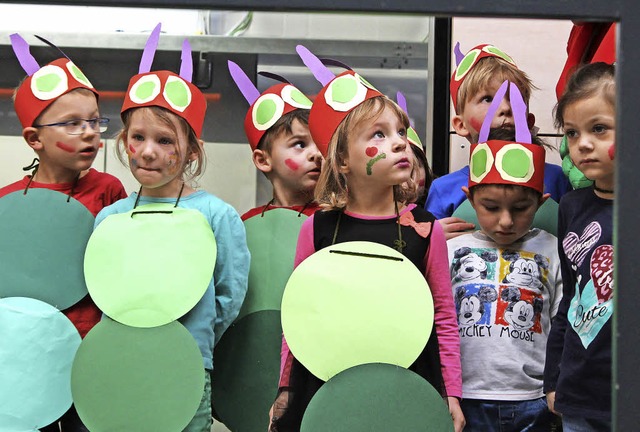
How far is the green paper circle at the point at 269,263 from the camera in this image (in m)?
1.91

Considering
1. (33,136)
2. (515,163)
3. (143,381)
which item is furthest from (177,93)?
(515,163)

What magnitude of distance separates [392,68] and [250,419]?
1285mm

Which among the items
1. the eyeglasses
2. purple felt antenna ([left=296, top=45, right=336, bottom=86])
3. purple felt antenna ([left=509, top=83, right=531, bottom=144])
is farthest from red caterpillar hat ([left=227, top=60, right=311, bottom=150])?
purple felt antenna ([left=509, top=83, right=531, bottom=144])

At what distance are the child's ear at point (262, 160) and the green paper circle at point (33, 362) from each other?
1.74 ft

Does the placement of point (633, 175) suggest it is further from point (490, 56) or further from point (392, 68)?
point (392, 68)

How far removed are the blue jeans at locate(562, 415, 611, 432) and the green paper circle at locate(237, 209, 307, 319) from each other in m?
0.61

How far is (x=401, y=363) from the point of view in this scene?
136cm

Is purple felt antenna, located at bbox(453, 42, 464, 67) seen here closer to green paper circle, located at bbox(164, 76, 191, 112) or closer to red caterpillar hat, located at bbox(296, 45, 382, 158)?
red caterpillar hat, located at bbox(296, 45, 382, 158)

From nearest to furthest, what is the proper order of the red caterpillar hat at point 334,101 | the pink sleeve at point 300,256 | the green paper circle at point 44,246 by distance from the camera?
1. the pink sleeve at point 300,256
2. the red caterpillar hat at point 334,101
3. the green paper circle at point 44,246

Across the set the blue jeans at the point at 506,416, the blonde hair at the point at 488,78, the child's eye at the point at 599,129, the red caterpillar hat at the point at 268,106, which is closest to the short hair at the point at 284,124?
the red caterpillar hat at the point at 268,106

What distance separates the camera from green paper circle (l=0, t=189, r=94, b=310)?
1.82 m

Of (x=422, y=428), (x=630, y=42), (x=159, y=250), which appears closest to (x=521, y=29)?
(x=159, y=250)

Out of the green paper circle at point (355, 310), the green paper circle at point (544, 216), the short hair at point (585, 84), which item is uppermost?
the short hair at point (585, 84)

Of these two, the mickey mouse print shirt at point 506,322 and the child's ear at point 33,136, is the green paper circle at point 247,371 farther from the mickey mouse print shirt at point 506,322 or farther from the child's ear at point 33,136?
the child's ear at point 33,136
